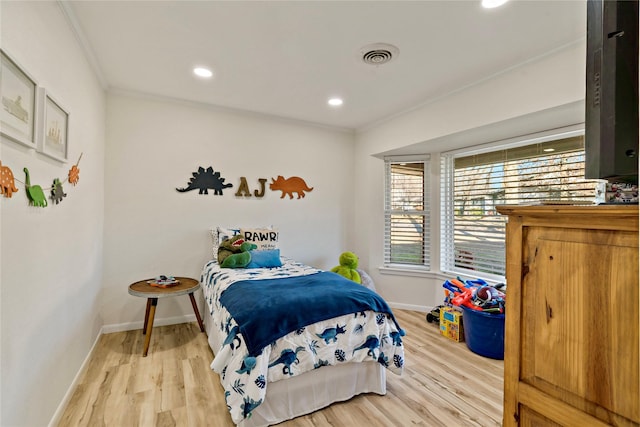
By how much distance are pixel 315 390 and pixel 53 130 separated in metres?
2.17

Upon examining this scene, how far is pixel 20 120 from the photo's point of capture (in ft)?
4.37

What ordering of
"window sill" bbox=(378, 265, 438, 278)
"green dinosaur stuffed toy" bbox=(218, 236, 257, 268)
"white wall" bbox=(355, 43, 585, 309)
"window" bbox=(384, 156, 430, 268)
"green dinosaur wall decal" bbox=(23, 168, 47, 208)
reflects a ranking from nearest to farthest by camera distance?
1. "green dinosaur wall decal" bbox=(23, 168, 47, 208)
2. "white wall" bbox=(355, 43, 585, 309)
3. "green dinosaur stuffed toy" bbox=(218, 236, 257, 268)
4. "window sill" bbox=(378, 265, 438, 278)
5. "window" bbox=(384, 156, 430, 268)

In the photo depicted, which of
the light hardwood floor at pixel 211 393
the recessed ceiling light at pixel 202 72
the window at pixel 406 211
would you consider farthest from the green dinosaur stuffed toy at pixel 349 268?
the recessed ceiling light at pixel 202 72

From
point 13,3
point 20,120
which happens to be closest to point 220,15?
point 13,3

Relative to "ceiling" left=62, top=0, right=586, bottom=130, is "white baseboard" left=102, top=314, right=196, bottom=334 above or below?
below

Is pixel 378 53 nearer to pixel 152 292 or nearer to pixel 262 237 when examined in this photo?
pixel 262 237

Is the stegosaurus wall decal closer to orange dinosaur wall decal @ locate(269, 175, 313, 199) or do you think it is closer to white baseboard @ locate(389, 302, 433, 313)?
orange dinosaur wall decal @ locate(269, 175, 313, 199)

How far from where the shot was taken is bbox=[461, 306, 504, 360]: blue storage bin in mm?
2609

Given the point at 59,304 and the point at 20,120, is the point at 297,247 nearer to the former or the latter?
the point at 59,304

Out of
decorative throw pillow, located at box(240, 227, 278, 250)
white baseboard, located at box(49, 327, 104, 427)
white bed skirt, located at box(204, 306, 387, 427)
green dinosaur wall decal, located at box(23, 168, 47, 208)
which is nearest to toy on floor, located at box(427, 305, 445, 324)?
white bed skirt, located at box(204, 306, 387, 427)

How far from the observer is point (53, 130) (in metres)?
1.70

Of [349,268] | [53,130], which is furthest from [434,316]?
[53,130]

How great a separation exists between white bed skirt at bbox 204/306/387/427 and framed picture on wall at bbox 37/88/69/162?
1.79m

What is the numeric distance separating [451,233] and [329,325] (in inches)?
93.5
